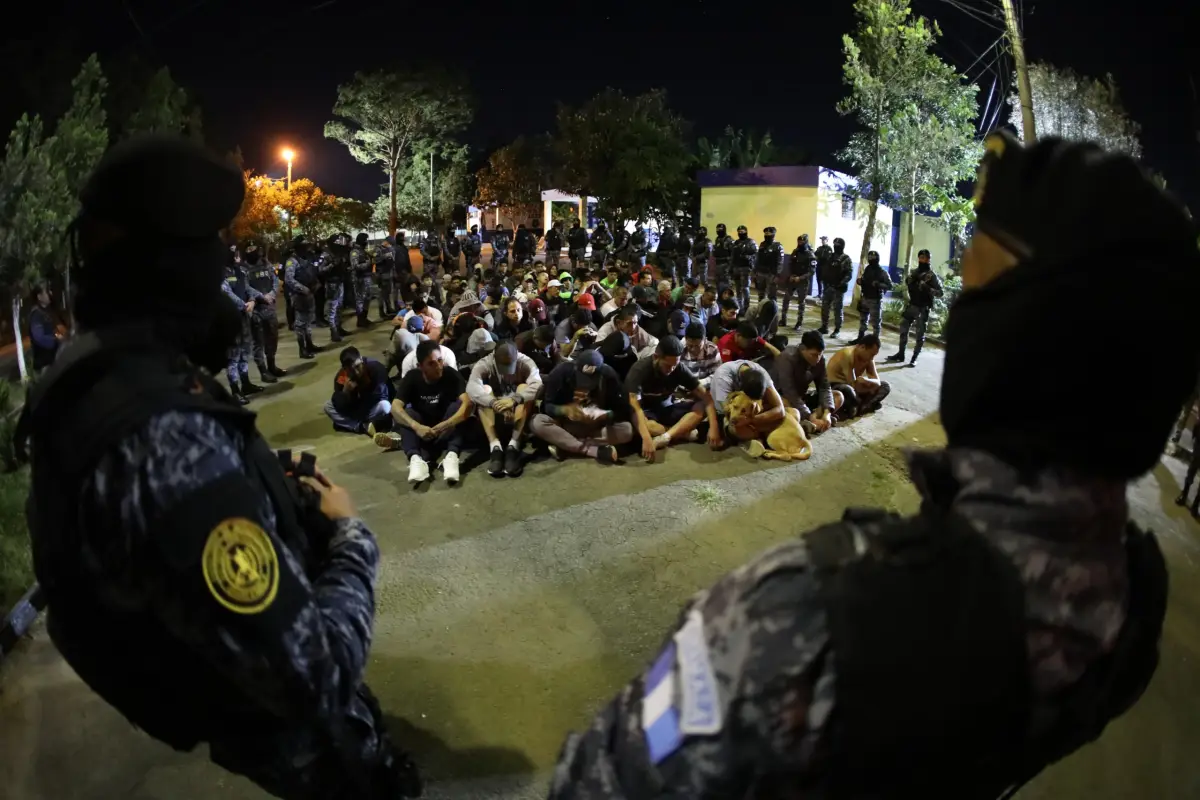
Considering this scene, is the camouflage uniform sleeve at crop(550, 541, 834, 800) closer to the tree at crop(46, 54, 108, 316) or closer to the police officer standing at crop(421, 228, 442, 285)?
the tree at crop(46, 54, 108, 316)

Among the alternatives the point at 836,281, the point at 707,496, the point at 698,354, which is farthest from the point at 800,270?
the point at 707,496

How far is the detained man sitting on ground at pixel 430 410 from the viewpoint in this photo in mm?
6188

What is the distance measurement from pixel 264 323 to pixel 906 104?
A: 1354cm

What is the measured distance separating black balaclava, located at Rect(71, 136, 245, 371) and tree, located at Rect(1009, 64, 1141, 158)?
16.7 metres

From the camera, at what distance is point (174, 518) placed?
3.64ft

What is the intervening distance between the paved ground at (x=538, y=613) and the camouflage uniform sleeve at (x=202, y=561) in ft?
5.53

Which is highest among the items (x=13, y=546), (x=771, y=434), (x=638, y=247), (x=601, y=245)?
(x=13, y=546)

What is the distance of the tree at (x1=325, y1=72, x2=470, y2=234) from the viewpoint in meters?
27.5

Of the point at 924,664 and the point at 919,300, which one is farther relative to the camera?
the point at 919,300

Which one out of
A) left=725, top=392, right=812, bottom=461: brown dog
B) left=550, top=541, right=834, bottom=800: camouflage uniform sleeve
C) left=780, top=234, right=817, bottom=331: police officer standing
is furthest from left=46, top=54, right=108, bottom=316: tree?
left=780, top=234, right=817, bottom=331: police officer standing

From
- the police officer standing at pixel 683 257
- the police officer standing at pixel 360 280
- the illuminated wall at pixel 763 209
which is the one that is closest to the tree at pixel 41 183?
the police officer standing at pixel 360 280

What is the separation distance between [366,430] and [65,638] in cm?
593

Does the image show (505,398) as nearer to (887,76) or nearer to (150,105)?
(150,105)

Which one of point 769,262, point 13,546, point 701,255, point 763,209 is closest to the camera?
point 13,546
